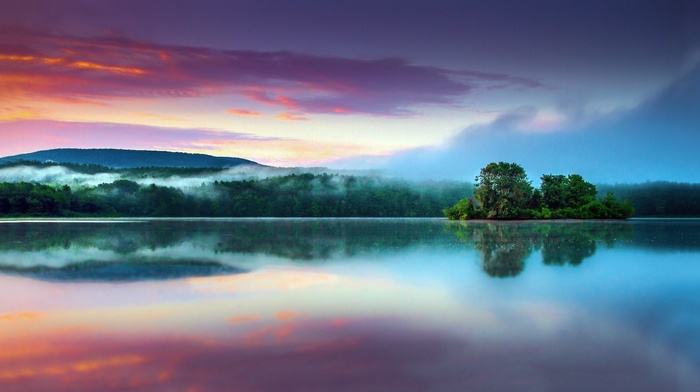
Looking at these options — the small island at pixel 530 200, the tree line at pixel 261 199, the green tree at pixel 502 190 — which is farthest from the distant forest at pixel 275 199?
the green tree at pixel 502 190

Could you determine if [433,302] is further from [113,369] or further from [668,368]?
[113,369]

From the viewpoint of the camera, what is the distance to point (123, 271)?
53.5 feet

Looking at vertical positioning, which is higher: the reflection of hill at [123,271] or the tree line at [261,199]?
the tree line at [261,199]

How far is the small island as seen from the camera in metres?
67.8

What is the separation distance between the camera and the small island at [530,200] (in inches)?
2670

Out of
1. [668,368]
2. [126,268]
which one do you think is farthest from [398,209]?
[668,368]

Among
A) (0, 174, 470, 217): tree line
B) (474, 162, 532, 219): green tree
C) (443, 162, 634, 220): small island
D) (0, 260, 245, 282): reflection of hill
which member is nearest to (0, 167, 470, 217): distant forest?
(0, 174, 470, 217): tree line

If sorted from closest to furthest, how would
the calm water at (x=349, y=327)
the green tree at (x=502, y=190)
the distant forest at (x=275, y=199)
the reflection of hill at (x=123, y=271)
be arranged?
the calm water at (x=349, y=327) < the reflection of hill at (x=123, y=271) < the green tree at (x=502, y=190) < the distant forest at (x=275, y=199)

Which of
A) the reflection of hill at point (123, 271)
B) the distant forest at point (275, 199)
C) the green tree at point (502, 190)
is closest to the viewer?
the reflection of hill at point (123, 271)

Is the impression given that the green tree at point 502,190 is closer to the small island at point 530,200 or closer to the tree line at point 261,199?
the small island at point 530,200

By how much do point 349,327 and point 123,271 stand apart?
977 centimetres

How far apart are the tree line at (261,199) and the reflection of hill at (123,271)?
83.8 meters

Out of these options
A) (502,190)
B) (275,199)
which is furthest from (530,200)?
(275,199)

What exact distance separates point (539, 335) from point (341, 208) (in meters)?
112
